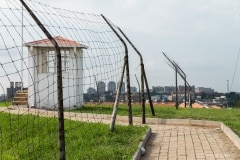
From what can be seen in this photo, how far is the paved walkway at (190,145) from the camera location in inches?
346

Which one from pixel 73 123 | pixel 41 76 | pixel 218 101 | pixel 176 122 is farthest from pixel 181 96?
pixel 73 123

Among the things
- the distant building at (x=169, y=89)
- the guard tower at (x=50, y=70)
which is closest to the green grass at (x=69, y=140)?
the guard tower at (x=50, y=70)

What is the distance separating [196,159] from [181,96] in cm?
1791

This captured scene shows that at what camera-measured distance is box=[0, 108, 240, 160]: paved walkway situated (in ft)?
28.8

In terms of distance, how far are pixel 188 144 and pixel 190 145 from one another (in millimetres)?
143

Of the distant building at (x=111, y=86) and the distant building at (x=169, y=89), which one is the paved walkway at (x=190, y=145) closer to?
the distant building at (x=111, y=86)

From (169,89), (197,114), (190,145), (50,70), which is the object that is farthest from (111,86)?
(169,89)

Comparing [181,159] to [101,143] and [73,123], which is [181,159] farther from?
[73,123]

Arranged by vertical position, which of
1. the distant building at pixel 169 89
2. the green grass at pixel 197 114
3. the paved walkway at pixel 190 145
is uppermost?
the distant building at pixel 169 89

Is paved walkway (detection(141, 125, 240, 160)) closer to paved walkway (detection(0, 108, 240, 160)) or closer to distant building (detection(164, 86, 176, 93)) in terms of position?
paved walkway (detection(0, 108, 240, 160))

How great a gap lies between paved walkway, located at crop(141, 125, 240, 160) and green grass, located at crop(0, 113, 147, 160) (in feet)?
1.42

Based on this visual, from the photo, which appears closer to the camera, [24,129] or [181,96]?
[24,129]

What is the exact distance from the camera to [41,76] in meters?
19.4

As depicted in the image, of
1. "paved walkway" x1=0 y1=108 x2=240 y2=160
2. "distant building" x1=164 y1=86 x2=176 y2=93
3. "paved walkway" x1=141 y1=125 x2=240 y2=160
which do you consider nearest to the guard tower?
"paved walkway" x1=0 y1=108 x2=240 y2=160
